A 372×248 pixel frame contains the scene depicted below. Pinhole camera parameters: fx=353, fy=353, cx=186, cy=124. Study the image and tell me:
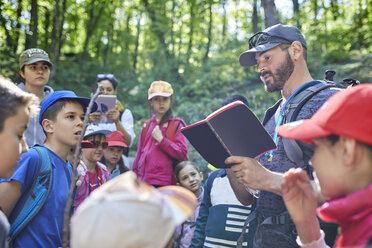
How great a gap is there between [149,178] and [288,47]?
110 inches

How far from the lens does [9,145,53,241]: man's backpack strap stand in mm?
2602

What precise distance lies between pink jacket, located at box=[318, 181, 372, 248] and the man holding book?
985 millimetres

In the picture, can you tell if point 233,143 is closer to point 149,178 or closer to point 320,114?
point 320,114

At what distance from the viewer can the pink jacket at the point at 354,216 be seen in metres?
1.39

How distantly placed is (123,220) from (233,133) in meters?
1.62

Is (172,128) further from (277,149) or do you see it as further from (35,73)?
(277,149)

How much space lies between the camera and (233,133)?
2.74 m

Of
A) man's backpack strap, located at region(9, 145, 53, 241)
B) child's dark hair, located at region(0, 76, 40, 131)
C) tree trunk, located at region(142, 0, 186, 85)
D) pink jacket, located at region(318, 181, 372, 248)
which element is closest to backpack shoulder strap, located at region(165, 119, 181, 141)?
man's backpack strap, located at region(9, 145, 53, 241)

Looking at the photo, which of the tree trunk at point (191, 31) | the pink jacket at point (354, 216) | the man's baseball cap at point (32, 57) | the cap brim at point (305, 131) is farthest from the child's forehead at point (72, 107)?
the tree trunk at point (191, 31)

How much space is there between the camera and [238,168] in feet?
8.70

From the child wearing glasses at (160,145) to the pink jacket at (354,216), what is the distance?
12.2 ft

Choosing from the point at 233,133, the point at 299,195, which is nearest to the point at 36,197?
the point at 233,133

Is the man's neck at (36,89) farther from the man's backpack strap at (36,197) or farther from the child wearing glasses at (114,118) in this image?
the man's backpack strap at (36,197)

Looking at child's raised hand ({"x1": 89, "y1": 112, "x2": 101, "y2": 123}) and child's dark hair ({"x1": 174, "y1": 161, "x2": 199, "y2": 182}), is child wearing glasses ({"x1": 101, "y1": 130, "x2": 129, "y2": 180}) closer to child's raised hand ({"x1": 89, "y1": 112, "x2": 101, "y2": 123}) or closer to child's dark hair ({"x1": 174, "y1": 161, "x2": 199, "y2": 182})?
child's raised hand ({"x1": 89, "y1": 112, "x2": 101, "y2": 123})
